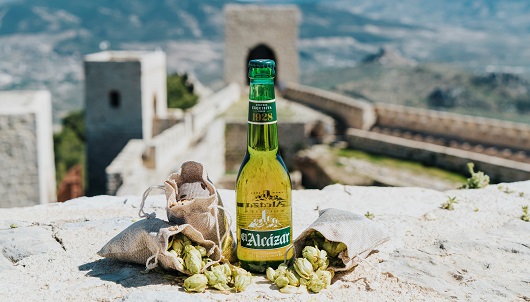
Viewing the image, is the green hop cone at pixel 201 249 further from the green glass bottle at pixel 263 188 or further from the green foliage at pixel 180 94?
the green foliage at pixel 180 94

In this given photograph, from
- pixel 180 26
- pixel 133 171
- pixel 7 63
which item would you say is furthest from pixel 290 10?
pixel 180 26

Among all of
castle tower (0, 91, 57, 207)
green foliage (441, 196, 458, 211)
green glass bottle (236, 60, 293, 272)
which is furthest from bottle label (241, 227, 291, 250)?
castle tower (0, 91, 57, 207)

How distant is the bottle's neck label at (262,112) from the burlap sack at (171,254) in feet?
1.60

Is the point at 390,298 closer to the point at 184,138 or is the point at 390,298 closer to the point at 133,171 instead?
the point at 133,171

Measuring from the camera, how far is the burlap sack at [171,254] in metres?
2.72

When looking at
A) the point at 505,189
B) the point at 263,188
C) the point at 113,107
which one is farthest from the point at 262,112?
the point at 113,107

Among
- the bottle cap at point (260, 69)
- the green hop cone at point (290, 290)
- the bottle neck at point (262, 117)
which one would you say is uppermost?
the bottle cap at point (260, 69)

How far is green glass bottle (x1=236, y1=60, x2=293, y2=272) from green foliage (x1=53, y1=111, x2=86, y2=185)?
3247 centimetres

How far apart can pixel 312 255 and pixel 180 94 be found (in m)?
34.3

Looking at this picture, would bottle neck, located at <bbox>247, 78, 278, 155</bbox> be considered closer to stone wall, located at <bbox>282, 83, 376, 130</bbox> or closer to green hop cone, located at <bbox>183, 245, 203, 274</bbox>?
green hop cone, located at <bbox>183, 245, 203, 274</bbox>

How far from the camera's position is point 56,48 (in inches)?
5423

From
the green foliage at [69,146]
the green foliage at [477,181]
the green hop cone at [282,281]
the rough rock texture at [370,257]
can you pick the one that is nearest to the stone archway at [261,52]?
the green foliage at [69,146]

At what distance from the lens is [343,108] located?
25578mm

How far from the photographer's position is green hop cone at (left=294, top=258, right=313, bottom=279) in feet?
9.09
